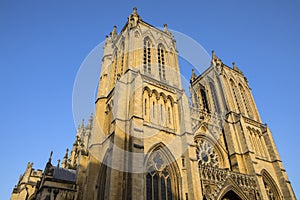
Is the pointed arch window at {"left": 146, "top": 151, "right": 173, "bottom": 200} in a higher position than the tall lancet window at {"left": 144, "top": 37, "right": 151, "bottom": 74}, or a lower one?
lower

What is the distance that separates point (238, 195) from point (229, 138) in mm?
6320

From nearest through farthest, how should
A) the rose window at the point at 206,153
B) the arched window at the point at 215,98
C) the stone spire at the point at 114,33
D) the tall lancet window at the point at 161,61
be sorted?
1. the rose window at the point at 206,153
2. the tall lancet window at the point at 161,61
3. the arched window at the point at 215,98
4. the stone spire at the point at 114,33

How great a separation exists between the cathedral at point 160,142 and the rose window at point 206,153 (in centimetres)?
8

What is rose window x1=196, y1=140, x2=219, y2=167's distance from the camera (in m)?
19.7

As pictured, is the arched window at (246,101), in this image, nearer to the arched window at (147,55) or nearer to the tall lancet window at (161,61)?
the tall lancet window at (161,61)

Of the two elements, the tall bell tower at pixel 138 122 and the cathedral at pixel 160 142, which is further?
the cathedral at pixel 160 142

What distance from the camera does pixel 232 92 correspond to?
2653cm

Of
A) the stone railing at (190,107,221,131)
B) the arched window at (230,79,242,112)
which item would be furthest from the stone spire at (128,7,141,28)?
the arched window at (230,79,242,112)

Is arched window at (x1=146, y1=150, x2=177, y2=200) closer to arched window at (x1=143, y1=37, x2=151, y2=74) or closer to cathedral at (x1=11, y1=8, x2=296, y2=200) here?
cathedral at (x1=11, y1=8, x2=296, y2=200)

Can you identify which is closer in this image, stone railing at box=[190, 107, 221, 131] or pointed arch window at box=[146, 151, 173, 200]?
pointed arch window at box=[146, 151, 173, 200]

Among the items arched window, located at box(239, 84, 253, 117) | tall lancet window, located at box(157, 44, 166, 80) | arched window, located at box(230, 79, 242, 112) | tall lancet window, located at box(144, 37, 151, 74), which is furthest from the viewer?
arched window, located at box(239, 84, 253, 117)

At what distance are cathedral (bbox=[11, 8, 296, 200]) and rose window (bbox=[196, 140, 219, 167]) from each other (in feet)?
0.26

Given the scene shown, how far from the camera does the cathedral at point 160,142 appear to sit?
14844 millimetres

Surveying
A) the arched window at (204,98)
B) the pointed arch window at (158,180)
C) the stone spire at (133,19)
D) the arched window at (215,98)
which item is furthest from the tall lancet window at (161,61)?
the arched window at (204,98)
